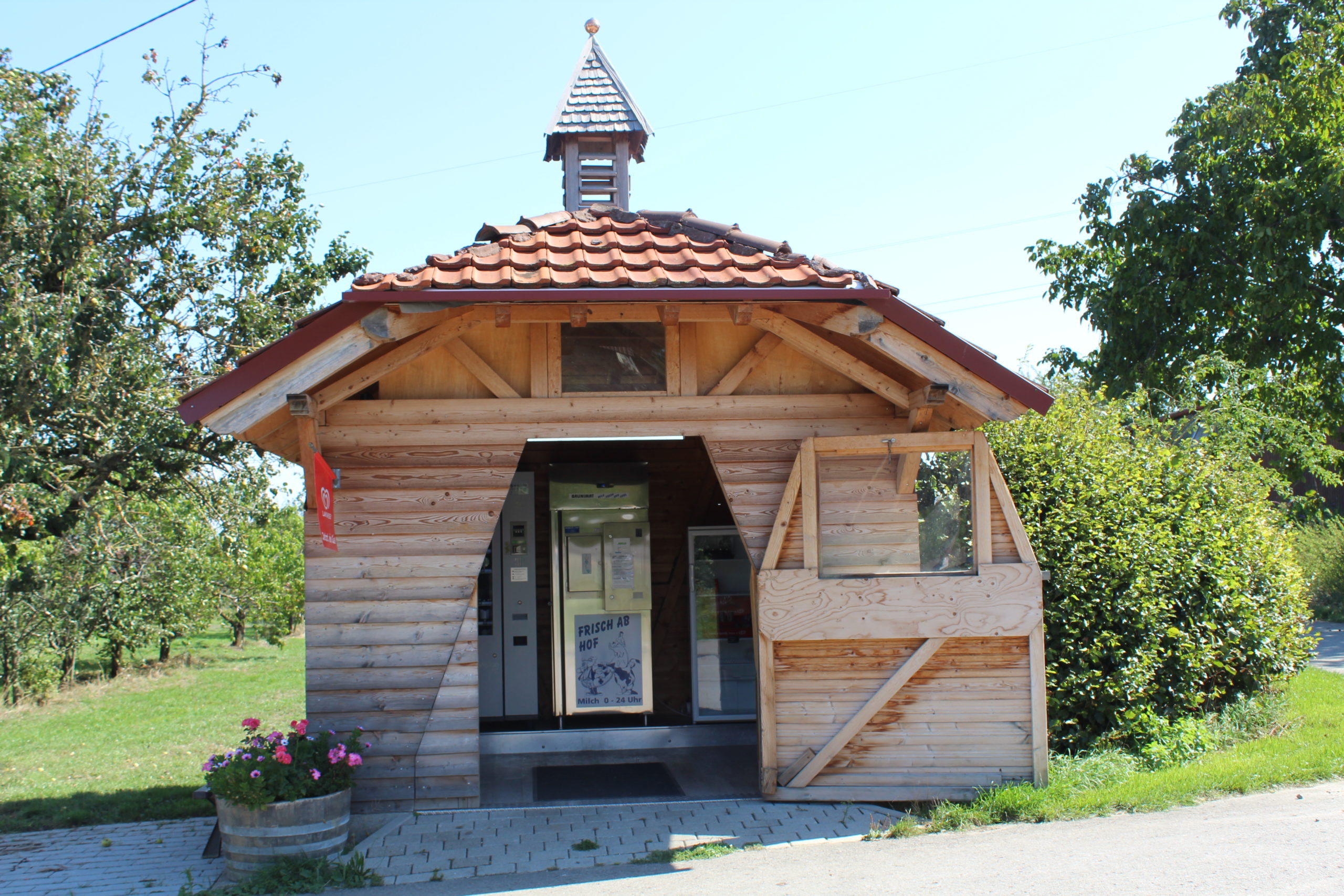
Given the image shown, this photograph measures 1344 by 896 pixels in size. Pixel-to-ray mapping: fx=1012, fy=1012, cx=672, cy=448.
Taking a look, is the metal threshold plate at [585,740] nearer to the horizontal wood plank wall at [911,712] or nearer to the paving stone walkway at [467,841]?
the paving stone walkway at [467,841]

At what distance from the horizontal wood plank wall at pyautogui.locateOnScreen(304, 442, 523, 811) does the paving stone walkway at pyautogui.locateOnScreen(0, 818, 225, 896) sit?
3.28 feet

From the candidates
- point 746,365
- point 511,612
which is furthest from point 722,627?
point 746,365

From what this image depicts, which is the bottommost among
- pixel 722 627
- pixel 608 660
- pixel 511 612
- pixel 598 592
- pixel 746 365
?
pixel 608 660

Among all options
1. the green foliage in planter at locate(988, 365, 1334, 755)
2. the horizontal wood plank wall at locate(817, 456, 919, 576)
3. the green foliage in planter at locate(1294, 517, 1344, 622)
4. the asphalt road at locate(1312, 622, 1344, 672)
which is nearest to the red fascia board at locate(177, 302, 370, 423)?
the horizontal wood plank wall at locate(817, 456, 919, 576)

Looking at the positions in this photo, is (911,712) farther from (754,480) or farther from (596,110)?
(596,110)

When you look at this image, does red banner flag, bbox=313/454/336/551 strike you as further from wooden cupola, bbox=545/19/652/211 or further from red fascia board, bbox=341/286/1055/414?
wooden cupola, bbox=545/19/652/211

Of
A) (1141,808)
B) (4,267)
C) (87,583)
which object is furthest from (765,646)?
(87,583)

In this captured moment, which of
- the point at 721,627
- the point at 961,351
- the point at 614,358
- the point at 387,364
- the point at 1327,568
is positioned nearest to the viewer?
the point at 961,351

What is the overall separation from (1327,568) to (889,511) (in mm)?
15709

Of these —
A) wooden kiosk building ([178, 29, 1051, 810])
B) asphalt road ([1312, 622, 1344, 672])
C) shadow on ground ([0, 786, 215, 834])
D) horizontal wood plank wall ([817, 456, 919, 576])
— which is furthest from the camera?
asphalt road ([1312, 622, 1344, 672])

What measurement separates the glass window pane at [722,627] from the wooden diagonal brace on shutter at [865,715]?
2404 millimetres

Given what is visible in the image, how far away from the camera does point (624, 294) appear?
541cm

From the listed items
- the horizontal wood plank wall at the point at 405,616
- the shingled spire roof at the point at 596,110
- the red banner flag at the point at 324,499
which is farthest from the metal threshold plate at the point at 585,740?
the shingled spire roof at the point at 596,110

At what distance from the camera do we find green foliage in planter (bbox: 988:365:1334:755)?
7250mm
